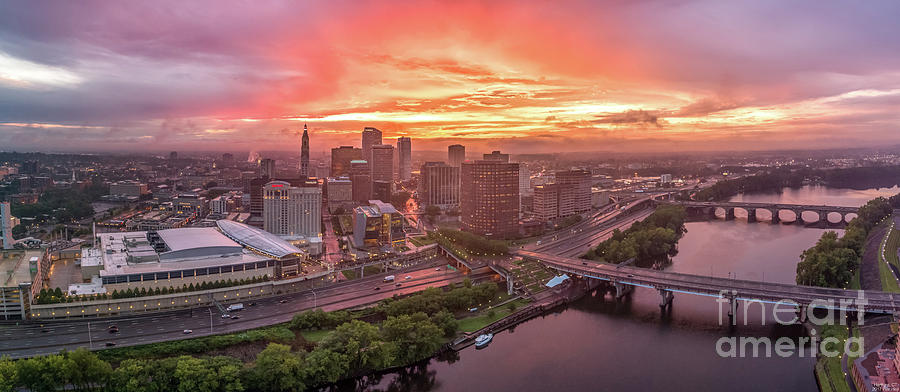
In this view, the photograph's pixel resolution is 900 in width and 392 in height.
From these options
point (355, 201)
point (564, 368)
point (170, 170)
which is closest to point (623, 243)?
point (564, 368)

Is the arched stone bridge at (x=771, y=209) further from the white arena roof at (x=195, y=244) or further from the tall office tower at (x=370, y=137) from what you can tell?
the white arena roof at (x=195, y=244)

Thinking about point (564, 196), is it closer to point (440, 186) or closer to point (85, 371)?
point (440, 186)

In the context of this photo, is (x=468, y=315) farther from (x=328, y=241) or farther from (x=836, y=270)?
(x=328, y=241)

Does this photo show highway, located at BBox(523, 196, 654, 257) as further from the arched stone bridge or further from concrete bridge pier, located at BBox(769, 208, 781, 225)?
concrete bridge pier, located at BBox(769, 208, 781, 225)

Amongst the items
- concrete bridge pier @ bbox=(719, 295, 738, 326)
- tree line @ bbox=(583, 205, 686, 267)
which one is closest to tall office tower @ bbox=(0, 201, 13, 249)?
tree line @ bbox=(583, 205, 686, 267)

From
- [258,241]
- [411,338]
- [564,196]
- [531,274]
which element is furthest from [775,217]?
[258,241]

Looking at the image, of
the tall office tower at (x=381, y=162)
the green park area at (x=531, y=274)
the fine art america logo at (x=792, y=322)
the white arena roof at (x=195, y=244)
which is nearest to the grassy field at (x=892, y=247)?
the fine art america logo at (x=792, y=322)
